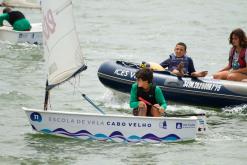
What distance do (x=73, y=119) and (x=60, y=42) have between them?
3.93 ft

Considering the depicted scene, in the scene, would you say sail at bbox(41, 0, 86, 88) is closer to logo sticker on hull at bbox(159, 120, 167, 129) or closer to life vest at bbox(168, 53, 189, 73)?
logo sticker on hull at bbox(159, 120, 167, 129)

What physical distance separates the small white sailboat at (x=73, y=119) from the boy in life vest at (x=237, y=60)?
9.63 feet

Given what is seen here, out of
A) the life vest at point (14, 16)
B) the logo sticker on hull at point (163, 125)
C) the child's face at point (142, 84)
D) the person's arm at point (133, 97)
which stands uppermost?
the life vest at point (14, 16)

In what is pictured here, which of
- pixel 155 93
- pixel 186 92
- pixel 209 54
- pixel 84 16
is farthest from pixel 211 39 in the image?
pixel 155 93

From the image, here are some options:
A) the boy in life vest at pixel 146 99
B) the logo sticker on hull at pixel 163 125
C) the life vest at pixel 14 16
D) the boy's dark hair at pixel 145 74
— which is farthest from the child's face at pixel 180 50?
the life vest at pixel 14 16

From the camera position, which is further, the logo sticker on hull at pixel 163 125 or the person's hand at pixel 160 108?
the person's hand at pixel 160 108

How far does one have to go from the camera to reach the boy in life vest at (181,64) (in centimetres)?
1475

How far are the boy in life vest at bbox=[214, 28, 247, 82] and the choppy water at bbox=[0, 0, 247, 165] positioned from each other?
63cm

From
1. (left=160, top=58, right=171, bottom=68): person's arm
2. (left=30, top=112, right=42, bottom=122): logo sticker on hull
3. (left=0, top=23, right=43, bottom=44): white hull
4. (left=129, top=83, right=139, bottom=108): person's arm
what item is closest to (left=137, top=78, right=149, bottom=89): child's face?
(left=129, top=83, right=139, bottom=108): person's arm

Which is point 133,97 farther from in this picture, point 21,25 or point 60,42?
point 21,25

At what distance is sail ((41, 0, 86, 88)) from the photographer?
11828mm

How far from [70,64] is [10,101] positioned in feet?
13.0

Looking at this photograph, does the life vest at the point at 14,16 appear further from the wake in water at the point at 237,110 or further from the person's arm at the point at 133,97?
the person's arm at the point at 133,97

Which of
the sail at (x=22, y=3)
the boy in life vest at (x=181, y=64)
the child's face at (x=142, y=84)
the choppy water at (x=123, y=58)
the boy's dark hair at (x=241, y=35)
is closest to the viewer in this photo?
the choppy water at (x=123, y=58)
